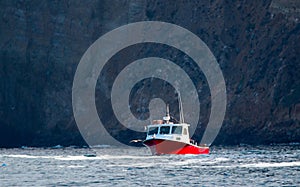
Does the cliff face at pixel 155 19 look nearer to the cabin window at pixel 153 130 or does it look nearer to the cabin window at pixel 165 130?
the cabin window at pixel 153 130

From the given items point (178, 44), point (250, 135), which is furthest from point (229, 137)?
point (178, 44)

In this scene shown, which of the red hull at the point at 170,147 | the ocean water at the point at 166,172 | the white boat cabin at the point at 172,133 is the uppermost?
the white boat cabin at the point at 172,133

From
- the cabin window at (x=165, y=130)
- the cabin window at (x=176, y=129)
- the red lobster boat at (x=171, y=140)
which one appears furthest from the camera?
the cabin window at (x=165, y=130)

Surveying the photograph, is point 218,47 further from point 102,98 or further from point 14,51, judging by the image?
point 14,51

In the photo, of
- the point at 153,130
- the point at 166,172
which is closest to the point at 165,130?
the point at 153,130

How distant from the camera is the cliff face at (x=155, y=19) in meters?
140

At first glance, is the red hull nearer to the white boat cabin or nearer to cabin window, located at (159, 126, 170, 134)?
the white boat cabin

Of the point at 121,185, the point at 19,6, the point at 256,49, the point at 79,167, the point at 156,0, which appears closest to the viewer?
the point at 121,185

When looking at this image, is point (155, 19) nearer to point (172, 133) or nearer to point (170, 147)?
point (172, 133)

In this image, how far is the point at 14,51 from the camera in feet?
596

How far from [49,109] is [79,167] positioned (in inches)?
3715

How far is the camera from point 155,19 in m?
170

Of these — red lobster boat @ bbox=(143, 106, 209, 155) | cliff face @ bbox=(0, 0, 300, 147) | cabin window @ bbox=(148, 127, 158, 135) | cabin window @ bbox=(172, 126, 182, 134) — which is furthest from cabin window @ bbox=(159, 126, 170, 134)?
cliff face @ bbox=(0, 0, 300, 147)

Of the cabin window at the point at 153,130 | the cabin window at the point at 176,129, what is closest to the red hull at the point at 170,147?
the cabin window at the point at 176,129
